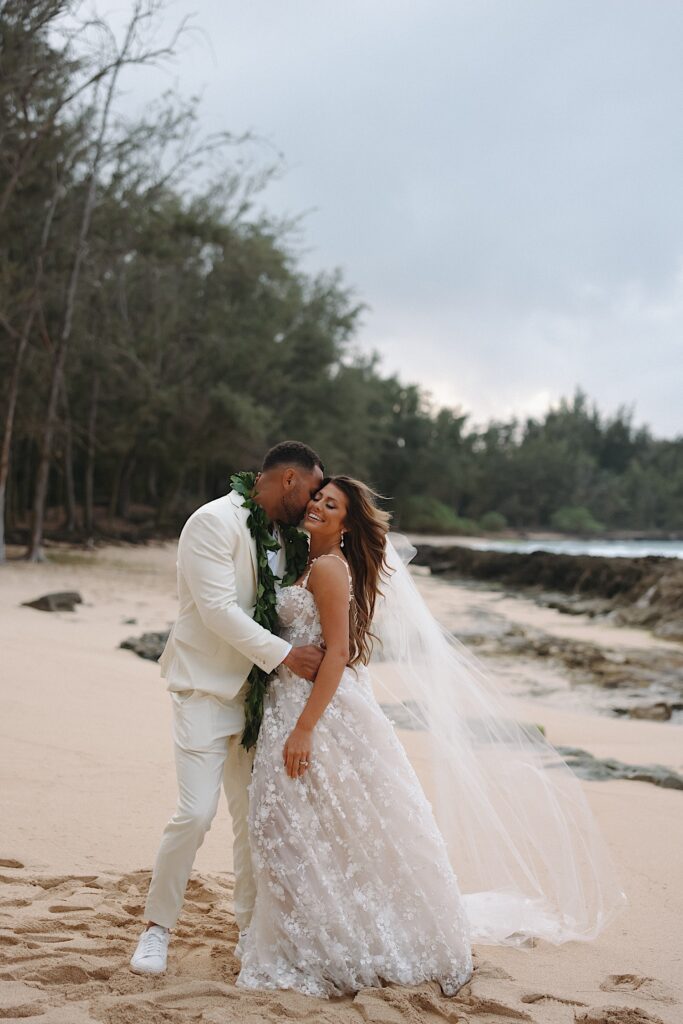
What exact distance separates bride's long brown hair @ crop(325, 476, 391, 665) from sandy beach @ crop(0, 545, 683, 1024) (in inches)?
49.4

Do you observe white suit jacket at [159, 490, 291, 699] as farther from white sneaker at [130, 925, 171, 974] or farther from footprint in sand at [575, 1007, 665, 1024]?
footprint in sand at [575, 1007, 665, 1024]

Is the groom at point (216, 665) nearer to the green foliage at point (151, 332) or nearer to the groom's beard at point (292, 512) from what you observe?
the groom's beard at point (292, 512)

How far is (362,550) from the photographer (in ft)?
12.8

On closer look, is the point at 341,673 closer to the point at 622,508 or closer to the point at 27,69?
the point at 27,69

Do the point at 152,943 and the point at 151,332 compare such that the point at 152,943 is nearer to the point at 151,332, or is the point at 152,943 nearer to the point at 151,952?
the point at 151,952

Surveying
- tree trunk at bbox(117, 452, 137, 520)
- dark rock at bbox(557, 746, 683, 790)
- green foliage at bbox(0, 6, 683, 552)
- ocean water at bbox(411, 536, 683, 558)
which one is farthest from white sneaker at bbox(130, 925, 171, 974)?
ocean water at bbox(411, 536, 683, 558)

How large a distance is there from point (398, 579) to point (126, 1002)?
204 centimetres

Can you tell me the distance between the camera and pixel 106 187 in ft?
74.9

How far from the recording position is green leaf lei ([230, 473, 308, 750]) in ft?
12.2

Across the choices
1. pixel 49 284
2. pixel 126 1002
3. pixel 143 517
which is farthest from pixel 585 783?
pixel 143 517

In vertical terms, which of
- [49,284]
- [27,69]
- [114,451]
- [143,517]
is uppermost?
[27,69]

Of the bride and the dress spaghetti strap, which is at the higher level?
the dress spaghetti strap

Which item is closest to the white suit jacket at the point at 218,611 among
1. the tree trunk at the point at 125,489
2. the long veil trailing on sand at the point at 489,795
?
the long veil trailing on sand at the point at 489,795

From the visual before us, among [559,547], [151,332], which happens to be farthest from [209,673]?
[559,547]
